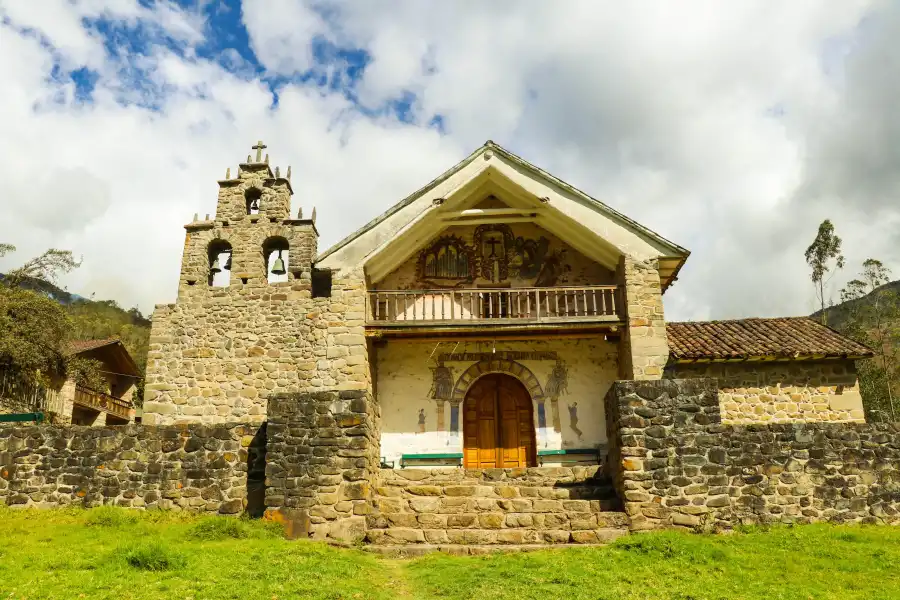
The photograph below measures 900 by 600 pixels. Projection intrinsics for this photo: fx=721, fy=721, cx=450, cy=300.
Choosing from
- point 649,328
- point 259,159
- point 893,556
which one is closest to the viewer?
point 893,556

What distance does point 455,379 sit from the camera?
1688 centimetres

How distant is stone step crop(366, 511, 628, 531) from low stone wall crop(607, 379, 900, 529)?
67 cm

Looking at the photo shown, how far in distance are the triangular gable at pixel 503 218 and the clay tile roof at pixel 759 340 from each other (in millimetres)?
1574

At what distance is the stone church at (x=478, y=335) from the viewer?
16047mm

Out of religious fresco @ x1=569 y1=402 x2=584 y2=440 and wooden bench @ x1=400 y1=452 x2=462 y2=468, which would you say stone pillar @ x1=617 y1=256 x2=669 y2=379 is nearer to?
religious fresco @ x1=569 y1=402 x2=584 y2=440

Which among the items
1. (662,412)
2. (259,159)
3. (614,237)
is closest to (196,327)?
(259,159)

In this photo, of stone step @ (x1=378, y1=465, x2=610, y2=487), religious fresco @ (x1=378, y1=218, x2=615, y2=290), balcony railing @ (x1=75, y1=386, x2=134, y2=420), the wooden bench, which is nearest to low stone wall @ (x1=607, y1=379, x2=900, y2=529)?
stone step @ (x1=378, y1=465, x2=610, y2=487)

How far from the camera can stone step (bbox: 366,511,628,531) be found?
37.5 ft

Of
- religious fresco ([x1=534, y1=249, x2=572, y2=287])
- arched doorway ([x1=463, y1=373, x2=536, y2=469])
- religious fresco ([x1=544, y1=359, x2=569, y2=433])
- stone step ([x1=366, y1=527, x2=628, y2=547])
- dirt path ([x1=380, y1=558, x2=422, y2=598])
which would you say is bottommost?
dirt path ([x1=380, y1=558, x2=422, y2=598])

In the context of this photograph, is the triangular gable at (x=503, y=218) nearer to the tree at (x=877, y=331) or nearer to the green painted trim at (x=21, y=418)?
the green painted trim at (x=21, y=418)

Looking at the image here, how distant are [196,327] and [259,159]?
4748mm

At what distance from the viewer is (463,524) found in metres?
11.7

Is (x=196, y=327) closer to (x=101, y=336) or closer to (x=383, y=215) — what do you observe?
(x=383, y=215)

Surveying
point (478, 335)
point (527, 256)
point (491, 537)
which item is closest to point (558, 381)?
point (478, 335)
